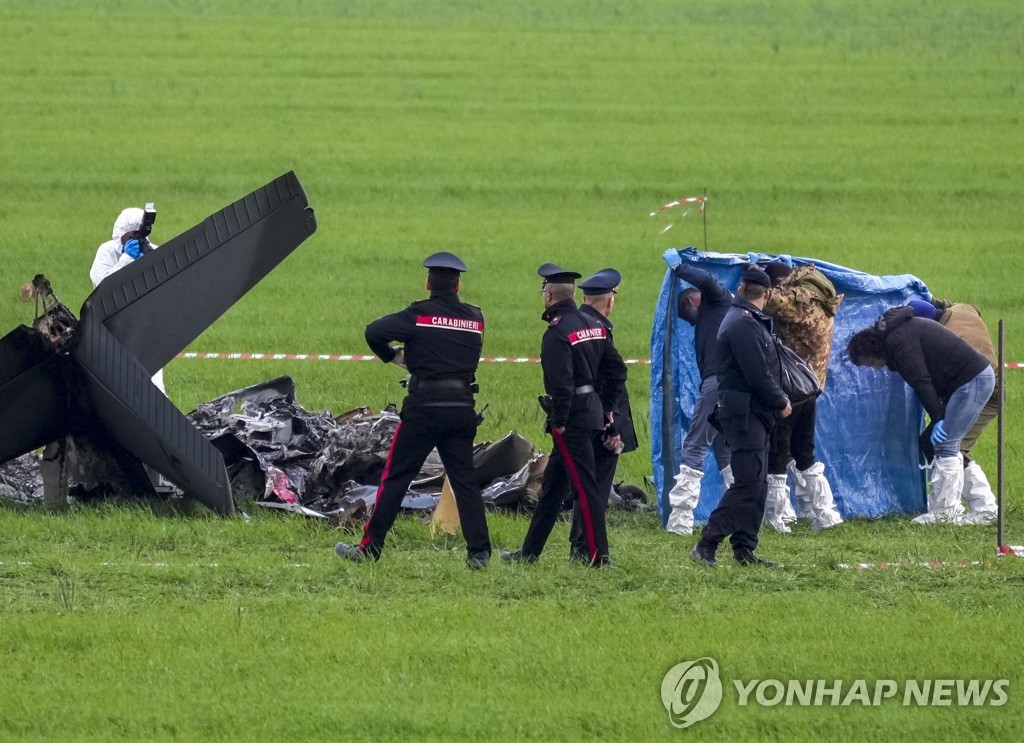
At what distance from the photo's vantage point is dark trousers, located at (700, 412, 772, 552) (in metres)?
10.3

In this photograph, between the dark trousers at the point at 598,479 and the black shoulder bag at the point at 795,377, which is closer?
the dark trousers at the point at 598,479

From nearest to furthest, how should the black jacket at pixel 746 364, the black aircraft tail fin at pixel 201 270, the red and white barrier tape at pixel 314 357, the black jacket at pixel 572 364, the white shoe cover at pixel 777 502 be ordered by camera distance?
1. the black jacket at pixel 572 364
2. the black jacket at pixel 746 364
3. the black aircraft tail fin at pixel 201 270
4. the white shoe cover at pixel 777 502
5. the red and white barrier tape at pixel 314 357

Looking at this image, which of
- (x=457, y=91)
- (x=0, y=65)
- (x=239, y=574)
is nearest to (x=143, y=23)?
(x=0, y=65)

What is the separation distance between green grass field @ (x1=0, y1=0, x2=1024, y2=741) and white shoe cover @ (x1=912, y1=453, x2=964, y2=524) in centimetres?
24

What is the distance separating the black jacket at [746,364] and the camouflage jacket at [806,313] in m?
1.09

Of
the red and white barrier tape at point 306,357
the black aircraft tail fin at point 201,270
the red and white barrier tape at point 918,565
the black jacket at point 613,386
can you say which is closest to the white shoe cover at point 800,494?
the red and white barrier tape at point 918,565

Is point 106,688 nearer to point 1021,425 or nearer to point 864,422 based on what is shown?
point 864,422

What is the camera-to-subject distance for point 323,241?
80.6 feet

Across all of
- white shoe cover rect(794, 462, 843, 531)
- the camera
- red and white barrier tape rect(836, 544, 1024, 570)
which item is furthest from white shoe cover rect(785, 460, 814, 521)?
the camera

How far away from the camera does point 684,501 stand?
37.6ft

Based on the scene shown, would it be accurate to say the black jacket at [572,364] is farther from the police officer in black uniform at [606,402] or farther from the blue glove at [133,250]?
the blue glove at [133,250]

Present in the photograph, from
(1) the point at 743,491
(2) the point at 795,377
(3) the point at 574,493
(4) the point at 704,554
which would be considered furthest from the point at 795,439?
(3) the point at 574,493

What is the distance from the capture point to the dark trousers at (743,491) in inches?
406

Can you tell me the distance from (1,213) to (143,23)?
17.4 m
